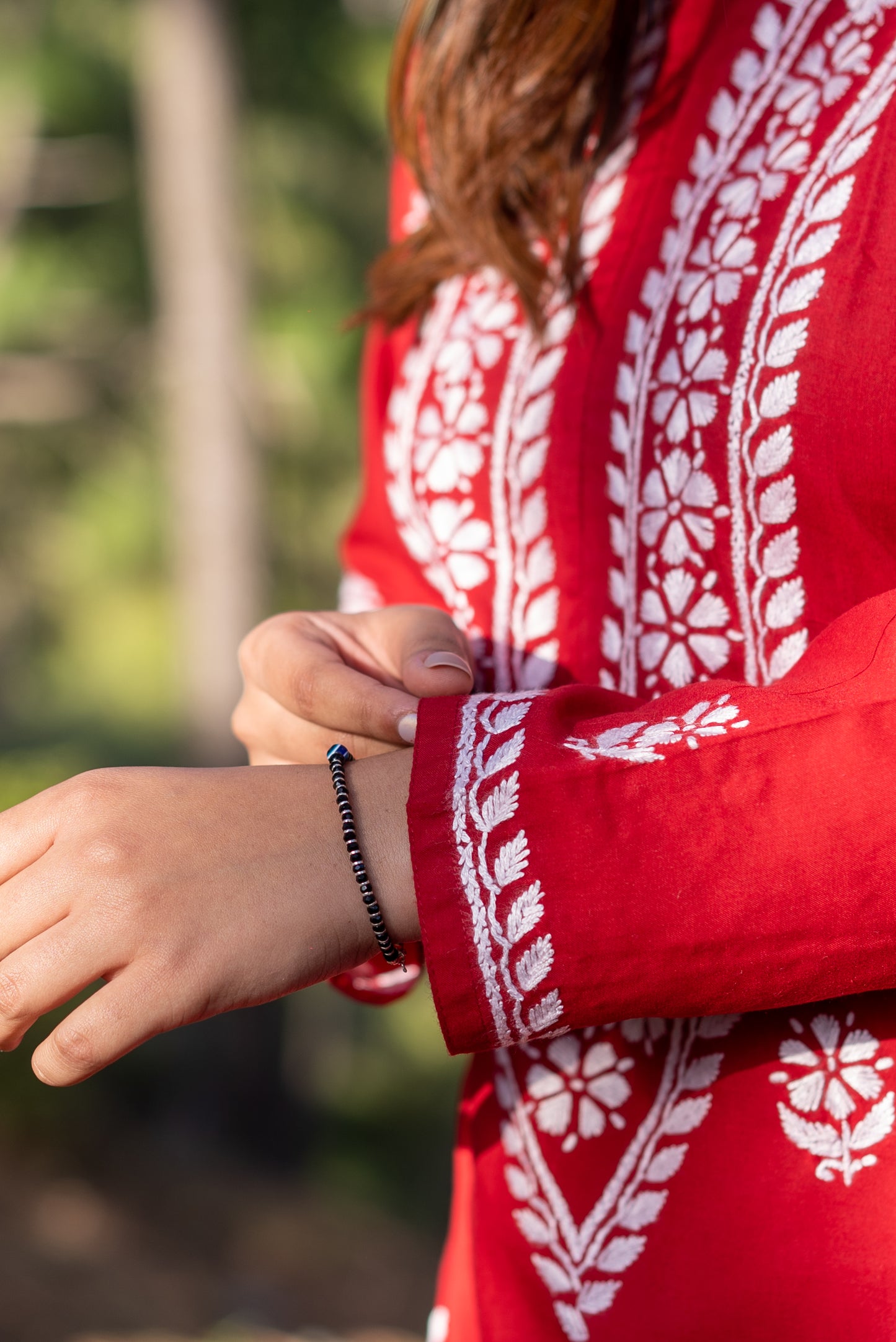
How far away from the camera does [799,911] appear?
68 cm

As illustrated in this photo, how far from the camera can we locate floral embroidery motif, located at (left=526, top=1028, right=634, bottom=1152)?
0.92 m

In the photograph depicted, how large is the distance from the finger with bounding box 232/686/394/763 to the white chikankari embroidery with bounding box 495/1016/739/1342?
32cm

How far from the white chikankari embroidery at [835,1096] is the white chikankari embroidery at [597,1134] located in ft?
0.20

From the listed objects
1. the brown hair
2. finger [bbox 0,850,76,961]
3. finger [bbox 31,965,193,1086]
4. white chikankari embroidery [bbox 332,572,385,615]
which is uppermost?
the brown hair

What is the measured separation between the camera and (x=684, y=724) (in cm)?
72

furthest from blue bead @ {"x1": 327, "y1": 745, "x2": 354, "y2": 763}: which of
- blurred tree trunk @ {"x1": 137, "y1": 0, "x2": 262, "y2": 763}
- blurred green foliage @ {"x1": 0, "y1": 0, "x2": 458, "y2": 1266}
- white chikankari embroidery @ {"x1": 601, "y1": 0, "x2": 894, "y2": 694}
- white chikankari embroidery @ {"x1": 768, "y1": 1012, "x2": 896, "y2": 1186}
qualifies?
blurred green foliage @ {"x1": 0, "y1": 0, "x2": 458, "y2": 1266}

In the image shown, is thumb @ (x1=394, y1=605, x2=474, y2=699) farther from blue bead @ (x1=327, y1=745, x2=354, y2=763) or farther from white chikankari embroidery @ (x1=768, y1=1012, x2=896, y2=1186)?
white chikankari embroidery @ (x1=768, y1=1012, x2=896, y2=1186)

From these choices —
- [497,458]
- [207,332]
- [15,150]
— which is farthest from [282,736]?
[15,150]

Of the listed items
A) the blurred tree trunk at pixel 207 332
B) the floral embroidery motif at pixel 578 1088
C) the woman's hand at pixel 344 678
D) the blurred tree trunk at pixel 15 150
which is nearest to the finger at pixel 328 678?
the woman's hand at pixel 344 678

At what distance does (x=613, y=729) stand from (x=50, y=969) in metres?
0.40

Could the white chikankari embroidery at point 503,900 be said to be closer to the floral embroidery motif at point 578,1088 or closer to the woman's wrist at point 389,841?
the woman's wrist at point 389,841

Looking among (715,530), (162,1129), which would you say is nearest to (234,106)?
(162,1129)

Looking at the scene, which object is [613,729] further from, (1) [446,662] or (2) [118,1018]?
(2) [118,1018]

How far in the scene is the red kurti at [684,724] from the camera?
0.69 m
